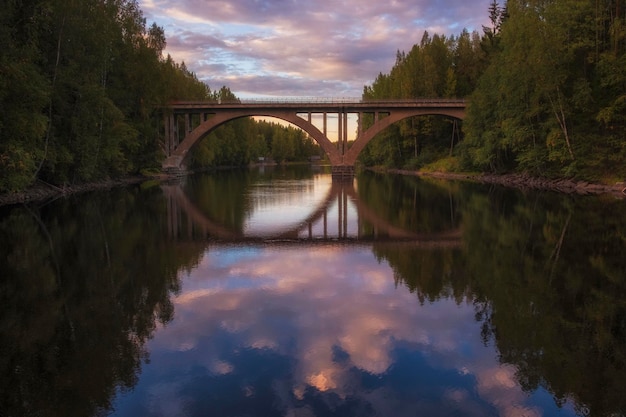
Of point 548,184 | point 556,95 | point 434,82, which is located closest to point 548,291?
point 556,95

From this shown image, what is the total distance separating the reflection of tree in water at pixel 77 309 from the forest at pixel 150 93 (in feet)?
38.5

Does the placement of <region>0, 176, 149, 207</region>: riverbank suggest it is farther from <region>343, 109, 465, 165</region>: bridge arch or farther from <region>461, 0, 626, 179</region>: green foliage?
<region>461, 0, 626, 179</region>: green foliage

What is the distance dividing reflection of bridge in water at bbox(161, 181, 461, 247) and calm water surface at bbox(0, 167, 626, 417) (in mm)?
237

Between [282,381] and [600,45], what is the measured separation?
3974 centimetres

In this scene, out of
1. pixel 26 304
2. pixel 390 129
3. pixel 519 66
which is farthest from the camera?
pixel 390 129

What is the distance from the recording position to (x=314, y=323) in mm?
9180

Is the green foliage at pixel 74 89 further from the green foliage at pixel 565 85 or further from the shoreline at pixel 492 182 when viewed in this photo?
the green foliage at pixel 565 85

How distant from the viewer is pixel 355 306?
10180 mm

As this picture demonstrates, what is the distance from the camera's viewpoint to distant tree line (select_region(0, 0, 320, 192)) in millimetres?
26312

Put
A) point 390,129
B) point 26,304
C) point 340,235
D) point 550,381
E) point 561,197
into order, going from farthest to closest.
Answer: point 390,129 < point 561,197 < point 340,235 < point 26,304 < point 550,381

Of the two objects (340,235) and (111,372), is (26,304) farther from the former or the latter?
(340,235)

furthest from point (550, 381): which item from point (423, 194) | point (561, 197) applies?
point (423, 194)

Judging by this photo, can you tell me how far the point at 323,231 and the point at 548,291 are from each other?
10.9m

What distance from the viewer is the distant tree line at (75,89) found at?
26.3 metres
